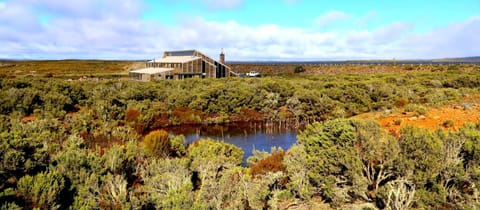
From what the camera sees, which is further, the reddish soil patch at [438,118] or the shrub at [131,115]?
the shrub at [131,115]

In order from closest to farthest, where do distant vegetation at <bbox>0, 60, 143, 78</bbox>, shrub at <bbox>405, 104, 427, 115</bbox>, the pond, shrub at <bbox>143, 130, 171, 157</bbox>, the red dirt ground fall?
shrub at <bbox>143, 130, 171, 157</bbox>
the red dirt ground
the pond
shrub at <bbox>405, 104, 427, 115</bbox>
distant vegetation at <bbox>0, 60, 143, 78</bbox>

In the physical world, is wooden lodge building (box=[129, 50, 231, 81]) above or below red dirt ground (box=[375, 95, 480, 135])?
above

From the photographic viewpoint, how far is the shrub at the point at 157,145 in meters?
15.2

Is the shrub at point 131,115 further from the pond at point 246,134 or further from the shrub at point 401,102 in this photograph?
the shrub at point 401,102

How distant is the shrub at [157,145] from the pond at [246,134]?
19.0ft

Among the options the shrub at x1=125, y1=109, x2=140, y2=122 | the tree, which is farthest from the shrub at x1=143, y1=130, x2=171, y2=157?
the shrub at x1=125, y1=109, x2=140, y2=122

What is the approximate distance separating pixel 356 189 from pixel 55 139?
533 inches

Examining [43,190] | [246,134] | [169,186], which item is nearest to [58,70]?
[246,134]

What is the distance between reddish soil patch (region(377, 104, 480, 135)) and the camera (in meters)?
22.1

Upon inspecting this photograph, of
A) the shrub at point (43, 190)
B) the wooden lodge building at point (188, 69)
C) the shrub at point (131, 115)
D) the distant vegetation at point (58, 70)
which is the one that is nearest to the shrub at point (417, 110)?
the shrub at point (131, 115)

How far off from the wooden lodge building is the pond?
21.2m

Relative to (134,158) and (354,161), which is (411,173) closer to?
(354,161)

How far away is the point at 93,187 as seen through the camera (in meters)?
9.27

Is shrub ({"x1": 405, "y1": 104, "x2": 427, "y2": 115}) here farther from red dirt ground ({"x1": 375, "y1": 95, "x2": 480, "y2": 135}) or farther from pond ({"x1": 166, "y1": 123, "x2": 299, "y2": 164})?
pond ({"x1": 166, "y1": 123, "x2": 299, "y2": 164})
